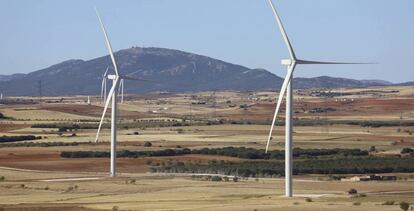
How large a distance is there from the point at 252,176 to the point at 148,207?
36.4m

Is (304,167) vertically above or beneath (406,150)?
beneath

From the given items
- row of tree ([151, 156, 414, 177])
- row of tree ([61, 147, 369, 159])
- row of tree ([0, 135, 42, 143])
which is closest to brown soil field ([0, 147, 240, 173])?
row of tree ([61, 147, 369, 159])

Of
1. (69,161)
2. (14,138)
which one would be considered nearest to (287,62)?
(69,161)

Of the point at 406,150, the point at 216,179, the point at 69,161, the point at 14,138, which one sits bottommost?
the point at 216,179

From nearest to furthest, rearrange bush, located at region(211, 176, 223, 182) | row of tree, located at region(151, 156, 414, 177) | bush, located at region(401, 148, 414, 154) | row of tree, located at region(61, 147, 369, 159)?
bush, located at region(211, 176, 223, 182) → row of tree, located at region(151, 156, 414, 177) → row of tree, located at region(61, 147, 369, 159) → bush, located at region(401, 148, 414, 154)

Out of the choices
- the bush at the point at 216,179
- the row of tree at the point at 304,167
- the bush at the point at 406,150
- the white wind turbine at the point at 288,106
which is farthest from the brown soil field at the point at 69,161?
the white wind turbine at the point at 288,106

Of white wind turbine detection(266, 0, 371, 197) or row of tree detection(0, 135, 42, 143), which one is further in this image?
row of tree detection(0, 135, 42, 143)

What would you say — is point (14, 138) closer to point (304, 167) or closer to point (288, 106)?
point (304, 167)

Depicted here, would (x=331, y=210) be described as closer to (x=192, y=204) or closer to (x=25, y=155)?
(x=192, y=204)

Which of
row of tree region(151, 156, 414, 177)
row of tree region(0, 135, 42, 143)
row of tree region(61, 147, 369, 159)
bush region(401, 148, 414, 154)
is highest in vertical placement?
row of tree region(0, 135, 42, 143)

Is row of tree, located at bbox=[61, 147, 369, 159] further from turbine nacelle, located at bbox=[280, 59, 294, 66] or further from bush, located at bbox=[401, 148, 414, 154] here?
turbine nacelle, located at bbox=[280, 59, 294, 66]

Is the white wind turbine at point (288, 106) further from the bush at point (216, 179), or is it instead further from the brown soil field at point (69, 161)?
the brown soil field at point (69, 161)

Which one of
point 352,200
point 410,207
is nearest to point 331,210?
point 410,207

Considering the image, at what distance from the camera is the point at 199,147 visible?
485 ft
